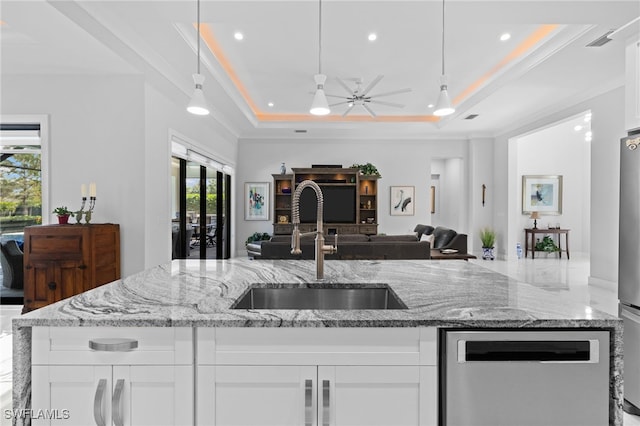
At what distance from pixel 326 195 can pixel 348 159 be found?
1.04 metres

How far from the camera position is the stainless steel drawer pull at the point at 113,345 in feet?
3.76

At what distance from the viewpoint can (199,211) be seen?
5949 millimetres

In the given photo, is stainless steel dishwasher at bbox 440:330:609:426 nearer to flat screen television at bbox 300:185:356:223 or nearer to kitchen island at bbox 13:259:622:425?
kitchen island at bbox 13:259:622:425

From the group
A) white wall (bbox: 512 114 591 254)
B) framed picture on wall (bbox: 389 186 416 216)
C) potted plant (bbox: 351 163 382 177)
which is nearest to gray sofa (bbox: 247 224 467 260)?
potted plant (bbox: 351 163 382 177)

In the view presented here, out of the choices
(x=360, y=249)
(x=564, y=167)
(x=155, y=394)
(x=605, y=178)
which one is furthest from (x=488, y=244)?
(x=155, y=394)

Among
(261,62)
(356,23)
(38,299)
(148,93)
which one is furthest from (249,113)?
(38,299)

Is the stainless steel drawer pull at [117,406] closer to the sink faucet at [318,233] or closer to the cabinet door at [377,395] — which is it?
the cabinet door at [377,395]

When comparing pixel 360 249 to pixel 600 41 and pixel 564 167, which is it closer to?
pixel 600 41

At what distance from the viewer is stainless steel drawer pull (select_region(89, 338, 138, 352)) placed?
1.15m

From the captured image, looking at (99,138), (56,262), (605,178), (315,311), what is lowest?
(56,262)

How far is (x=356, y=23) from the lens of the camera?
3111 millimetres

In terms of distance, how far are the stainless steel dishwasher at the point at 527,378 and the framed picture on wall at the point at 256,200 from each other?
7719mm

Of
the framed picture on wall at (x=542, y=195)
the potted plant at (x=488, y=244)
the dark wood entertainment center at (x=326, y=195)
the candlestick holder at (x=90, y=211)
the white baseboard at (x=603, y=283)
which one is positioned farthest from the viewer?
the framed picture on wall at (x=542, y=195)

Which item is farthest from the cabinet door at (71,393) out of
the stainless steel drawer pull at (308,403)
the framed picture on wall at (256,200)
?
the framed picture on wall at (256,200)
